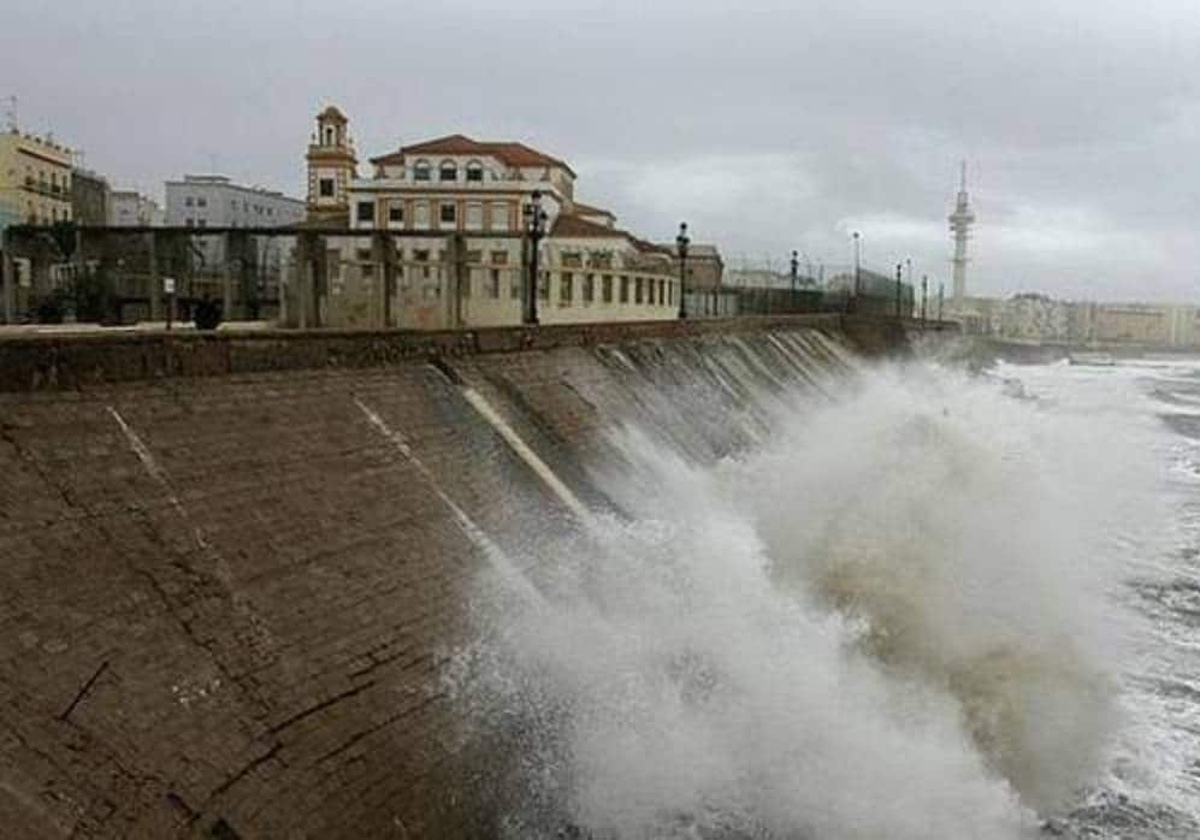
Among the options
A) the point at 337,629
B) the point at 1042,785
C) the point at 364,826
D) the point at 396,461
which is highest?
the point at 396,461

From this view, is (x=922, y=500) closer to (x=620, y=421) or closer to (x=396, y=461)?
(x=620, y=421)

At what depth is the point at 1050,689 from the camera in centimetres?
1125

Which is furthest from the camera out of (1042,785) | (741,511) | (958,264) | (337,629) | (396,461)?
(958,264)

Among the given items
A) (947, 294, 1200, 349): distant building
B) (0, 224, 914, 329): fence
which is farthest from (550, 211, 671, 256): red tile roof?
(947, 294, 1200, 349): distant building

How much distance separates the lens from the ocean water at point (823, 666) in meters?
8.07

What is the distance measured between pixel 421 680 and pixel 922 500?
1160cm

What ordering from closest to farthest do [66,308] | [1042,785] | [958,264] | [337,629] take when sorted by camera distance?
[337,629] < [1042,785] < [66,308] < [958,264]

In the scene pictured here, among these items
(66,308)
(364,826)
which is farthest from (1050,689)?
(66,308)

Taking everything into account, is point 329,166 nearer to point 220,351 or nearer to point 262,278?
point 262,278

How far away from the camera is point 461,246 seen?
2120 centimetres

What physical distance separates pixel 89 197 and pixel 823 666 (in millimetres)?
59303

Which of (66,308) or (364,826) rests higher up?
(66,308)

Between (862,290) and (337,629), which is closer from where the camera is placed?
(337,629)

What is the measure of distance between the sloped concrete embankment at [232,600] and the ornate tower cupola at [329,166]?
180ft
